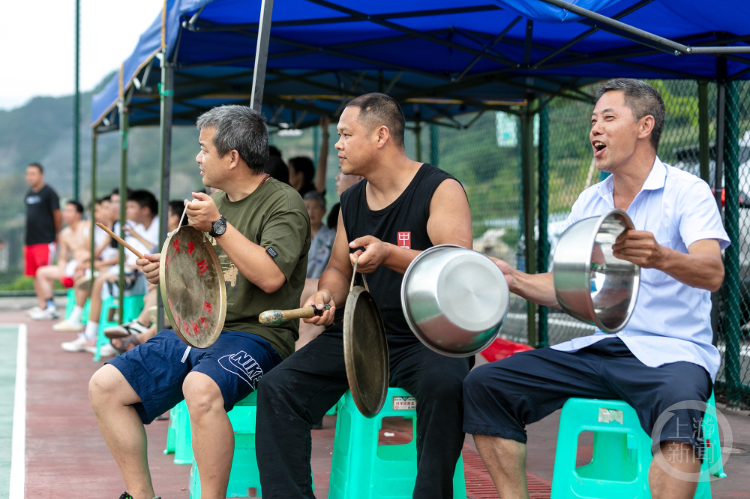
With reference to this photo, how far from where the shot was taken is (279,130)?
9469 mm

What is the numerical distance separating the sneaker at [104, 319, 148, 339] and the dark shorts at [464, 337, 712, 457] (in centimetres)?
353

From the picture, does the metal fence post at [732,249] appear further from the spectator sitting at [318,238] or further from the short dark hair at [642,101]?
the spectator sitting at [318,238]

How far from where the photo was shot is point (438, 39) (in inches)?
176

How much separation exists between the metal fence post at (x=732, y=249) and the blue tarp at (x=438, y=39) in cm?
34

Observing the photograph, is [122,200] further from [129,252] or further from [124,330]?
[124,330]

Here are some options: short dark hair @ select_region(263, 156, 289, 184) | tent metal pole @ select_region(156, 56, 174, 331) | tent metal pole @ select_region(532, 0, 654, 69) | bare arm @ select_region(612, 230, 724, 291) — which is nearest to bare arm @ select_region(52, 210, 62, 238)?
tent metal pole @ select_region(156, 56, 174, 331)

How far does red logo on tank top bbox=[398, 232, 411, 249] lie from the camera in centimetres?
283

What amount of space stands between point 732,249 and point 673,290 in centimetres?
270

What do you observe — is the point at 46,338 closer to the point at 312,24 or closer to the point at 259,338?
the point at 312,24

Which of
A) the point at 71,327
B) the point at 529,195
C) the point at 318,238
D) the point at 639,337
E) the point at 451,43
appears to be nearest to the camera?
the point at 639,337

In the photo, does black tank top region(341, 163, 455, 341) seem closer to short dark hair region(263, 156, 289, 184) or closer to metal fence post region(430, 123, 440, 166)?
short dark hair region(263, 156, 289, 184)

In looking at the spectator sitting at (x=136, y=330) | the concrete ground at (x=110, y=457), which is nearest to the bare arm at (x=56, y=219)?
the concrete ground at (x=110, y=457)

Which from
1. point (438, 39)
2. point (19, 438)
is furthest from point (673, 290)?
point (19, 438)

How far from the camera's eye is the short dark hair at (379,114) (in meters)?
2.90
